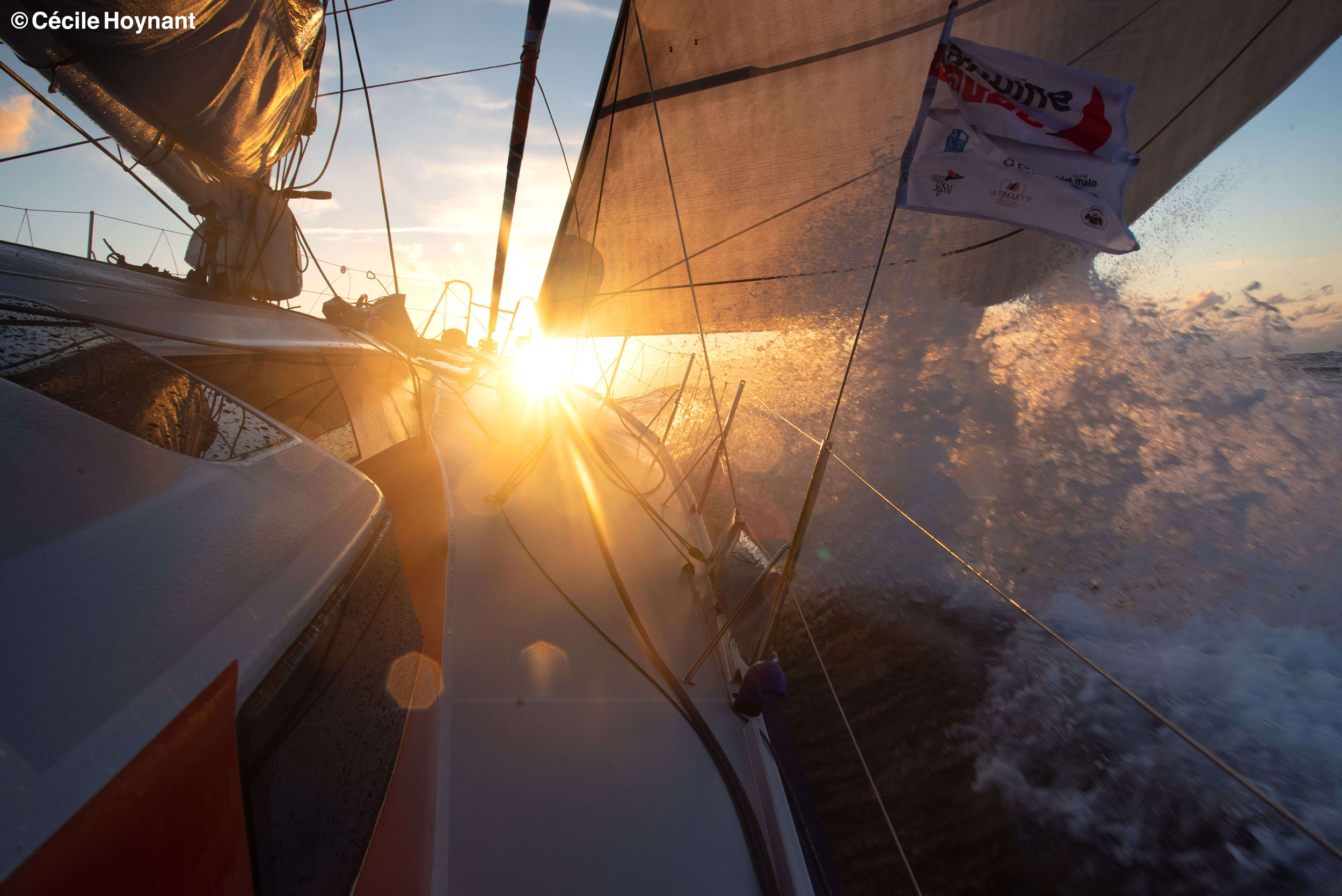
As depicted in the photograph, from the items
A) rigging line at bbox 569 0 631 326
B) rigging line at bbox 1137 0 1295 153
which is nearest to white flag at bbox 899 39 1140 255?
rigging line at bbox 1137 0 1295 153

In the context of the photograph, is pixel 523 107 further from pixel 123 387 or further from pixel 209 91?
pixel 123 387

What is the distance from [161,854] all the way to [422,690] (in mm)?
650

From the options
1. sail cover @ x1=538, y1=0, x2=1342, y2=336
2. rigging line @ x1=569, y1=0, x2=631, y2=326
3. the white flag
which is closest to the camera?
the white flag

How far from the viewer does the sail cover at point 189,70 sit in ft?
6.25

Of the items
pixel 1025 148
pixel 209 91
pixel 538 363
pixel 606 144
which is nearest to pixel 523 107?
pixel 606 144

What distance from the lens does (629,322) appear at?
5641 mm

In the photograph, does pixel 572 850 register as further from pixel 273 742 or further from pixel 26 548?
pixel 26 548

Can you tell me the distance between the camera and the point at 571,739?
152 centimetres

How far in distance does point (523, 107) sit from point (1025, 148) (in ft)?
9.40

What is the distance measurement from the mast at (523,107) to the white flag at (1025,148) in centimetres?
213

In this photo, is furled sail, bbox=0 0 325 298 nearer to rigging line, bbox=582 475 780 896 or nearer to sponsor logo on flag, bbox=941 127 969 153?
rigging line, bbox=582 475 780 896

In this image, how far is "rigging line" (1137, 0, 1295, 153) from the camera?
305cm

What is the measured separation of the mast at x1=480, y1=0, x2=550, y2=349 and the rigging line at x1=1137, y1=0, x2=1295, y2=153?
13.9 feet

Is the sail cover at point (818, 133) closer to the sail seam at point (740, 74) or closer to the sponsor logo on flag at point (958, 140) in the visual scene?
the sail seam at point (740, 74)
